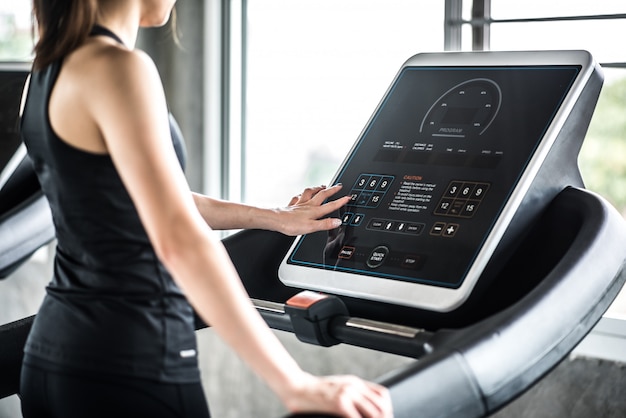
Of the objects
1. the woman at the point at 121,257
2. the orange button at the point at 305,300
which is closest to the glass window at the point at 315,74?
the orange button at the point at 305,300

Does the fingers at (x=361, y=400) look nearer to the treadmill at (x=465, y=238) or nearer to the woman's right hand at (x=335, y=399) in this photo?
the woman's right hand at (x=335, y=399)

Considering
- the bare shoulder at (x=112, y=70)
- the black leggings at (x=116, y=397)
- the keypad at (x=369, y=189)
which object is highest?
the bare shoulder at (x=112, y=70)

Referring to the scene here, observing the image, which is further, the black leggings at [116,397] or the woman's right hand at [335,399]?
the black leggings at [116,397]

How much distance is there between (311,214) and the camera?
1858mm

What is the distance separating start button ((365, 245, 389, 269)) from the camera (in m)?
1.79

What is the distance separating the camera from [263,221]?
185 cm

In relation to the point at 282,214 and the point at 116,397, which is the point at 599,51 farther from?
the point at 116,397

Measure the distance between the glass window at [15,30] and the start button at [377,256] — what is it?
2.72 m

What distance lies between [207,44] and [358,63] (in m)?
0.64

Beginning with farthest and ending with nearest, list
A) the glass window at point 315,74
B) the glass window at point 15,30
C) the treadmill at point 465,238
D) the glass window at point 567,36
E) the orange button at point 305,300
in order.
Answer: the glass window at point 15,30 → the glass window at point 315,74 → the glass window at point 567,36 → the orange button at point 305,300 → the treadmill at point 465,238

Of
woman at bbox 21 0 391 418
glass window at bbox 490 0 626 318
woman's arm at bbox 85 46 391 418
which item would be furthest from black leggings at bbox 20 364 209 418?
glass window at bbox 490 0 626 318

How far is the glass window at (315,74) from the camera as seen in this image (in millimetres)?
2959

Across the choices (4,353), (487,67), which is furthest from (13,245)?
(487,67)

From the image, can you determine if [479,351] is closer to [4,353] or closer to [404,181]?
[404,181]
